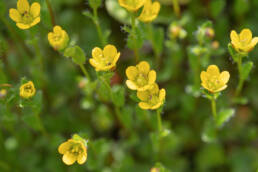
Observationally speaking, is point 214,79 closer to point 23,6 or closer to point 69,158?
point 69,158

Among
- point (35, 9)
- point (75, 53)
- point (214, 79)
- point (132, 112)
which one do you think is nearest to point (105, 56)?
point (75, 53)

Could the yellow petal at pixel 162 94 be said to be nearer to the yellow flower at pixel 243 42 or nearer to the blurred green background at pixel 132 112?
the yellow flower at pixel 243 42

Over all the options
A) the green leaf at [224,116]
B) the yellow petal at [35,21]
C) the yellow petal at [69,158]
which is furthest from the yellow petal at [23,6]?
the green leaf at [224,116]

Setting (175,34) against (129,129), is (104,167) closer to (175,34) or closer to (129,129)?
(129,129)

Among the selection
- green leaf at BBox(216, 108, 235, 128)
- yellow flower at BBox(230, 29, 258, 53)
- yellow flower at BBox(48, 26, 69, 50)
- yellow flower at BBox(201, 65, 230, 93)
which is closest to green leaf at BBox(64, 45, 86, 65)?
yellow flower at BBox(48, 26, 69, 50)

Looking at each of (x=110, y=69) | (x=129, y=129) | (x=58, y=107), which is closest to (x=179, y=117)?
(x=129, y=129)

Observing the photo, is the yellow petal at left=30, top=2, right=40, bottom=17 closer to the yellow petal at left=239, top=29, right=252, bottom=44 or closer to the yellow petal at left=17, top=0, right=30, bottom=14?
the yellow petal at left=17, top=0, right=30, bottom=14

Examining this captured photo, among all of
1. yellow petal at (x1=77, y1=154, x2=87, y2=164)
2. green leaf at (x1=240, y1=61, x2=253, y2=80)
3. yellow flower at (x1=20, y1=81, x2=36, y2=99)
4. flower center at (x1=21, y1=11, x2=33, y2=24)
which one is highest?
flower center at (x1=21, y1=11, x2=33, y2=24)
